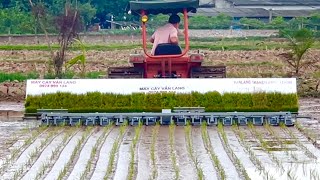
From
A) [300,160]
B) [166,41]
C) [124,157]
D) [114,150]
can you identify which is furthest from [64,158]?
[166,41]

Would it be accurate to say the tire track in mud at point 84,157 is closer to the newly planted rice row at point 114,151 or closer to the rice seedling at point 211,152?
the newly planted rice row at point 114,151

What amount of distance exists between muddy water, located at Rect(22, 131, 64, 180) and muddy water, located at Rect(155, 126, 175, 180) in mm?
1373

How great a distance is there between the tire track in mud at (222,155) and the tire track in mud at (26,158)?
2.29 m

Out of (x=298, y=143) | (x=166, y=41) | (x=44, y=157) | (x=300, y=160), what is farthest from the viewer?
(x=166, y=41)

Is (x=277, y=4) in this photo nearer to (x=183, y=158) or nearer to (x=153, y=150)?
(x=153, y=150)

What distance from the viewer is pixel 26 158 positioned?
1225 centimetres

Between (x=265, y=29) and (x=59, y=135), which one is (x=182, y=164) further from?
(x=265, y=29)

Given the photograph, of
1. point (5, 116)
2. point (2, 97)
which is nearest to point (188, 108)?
point (5, 116)

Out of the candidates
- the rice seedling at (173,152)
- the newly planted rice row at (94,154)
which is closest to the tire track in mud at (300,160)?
the rice seedling at (173,152)

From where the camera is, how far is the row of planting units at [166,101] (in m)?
15.9

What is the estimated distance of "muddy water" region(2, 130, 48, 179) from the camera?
11.1 meters

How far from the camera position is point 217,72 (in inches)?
692

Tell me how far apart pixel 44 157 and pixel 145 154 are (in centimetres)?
127

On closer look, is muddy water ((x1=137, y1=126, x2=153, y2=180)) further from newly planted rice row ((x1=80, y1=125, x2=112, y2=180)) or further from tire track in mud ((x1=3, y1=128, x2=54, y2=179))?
tire track in mud ((x1=3, y1=128, x2=54, y2=179))
